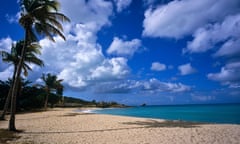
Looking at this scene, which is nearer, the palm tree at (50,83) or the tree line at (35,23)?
the tree line at (35,23)

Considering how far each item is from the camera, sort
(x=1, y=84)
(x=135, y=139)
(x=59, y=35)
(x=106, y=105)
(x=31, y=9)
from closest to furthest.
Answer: (x=135, y=139), (x=31, y=9), (x=59, y=35), (x=1, y=84), (x=106, y=105)

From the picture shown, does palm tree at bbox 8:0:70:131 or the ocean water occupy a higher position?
palm tree at bbox 8:0:70:131

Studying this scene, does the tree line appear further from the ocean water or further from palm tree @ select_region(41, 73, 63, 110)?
palm tree @ select_region(41, 73, 63, 110)

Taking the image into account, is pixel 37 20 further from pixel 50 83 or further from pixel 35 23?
pixel 50 83

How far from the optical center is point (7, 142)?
741cm

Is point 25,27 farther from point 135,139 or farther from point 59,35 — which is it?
point 135,139

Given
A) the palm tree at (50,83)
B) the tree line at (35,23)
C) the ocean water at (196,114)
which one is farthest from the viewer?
the palm tree at (50,83)

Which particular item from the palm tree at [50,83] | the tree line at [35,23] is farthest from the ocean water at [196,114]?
the tree line at [35,23]

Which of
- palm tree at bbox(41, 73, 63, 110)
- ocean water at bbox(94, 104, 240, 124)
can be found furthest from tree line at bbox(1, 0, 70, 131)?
palm tree at bbox(41, 73, 63, 110)

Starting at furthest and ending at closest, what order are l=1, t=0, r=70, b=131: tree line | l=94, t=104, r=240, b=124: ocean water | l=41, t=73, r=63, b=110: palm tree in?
l=41, t=73, r=63, b=110: palm tree → l=94, t=104, r=240, b=124: ocean water → l=1, t=0, r=70, b=131: tree line

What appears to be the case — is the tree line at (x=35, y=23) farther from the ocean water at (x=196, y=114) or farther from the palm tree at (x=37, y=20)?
the ocean water at (x=196, y=114)

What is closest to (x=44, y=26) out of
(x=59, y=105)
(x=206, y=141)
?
(x=206, y=141)

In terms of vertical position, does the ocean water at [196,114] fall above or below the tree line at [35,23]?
below

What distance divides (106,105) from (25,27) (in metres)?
76.8
